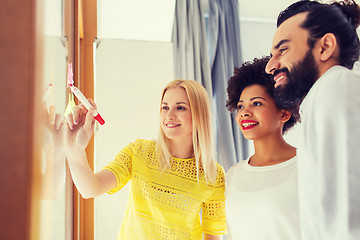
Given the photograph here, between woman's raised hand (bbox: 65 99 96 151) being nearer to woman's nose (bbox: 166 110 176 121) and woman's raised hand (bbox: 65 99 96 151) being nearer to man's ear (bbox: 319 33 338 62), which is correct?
woman's nose (bbox: 166 110 176 121)

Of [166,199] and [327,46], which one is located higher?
[327,46]

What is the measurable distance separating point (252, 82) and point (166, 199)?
0.50 meters

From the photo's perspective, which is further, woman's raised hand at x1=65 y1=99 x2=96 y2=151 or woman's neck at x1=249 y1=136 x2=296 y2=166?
woman's neck at x1=249 y1=136 x2=296 y2=166

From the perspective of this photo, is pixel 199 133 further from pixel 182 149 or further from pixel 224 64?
pixel 224 64

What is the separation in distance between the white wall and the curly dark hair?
0.77 metres

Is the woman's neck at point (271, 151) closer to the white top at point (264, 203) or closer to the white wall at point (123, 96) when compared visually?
the white top at point (264, 203)

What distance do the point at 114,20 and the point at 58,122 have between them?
1.17 meters

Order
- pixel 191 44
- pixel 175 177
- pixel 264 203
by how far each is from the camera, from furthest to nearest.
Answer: pixel 191 44 < pixel 175 177 < pixel 264 203

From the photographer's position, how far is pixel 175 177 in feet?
3.52

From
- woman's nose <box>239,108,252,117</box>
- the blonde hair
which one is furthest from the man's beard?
the blonde hair

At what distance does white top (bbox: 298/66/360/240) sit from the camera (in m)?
0.51

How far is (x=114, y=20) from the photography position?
1614 millimetres

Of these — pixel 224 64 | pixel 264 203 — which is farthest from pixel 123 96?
pixel 264 203

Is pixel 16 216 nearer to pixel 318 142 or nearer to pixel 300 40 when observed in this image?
pixel 318 142
